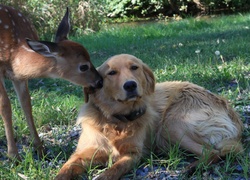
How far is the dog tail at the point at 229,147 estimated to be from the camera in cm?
432

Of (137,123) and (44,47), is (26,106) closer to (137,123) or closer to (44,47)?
(44,47)

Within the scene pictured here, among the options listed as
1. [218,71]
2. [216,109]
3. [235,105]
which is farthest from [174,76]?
[216,109]

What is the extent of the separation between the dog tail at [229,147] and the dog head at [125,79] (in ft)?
2.88

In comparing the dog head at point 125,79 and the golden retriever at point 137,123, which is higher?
the dog head at point 125,79

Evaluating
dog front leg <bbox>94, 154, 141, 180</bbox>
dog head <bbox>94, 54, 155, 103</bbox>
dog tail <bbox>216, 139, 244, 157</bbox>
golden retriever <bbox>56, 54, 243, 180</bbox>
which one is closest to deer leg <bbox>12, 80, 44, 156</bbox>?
golden retriever <bbox>56, 54, 243, 180</bbox>

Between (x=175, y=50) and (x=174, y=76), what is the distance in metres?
2.85

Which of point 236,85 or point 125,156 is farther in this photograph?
point 236,85

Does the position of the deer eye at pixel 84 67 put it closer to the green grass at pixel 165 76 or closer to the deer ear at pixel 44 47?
the deer ear at pixel 44 47

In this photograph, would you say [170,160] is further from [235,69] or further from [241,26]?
[241,26]

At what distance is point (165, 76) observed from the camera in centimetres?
720

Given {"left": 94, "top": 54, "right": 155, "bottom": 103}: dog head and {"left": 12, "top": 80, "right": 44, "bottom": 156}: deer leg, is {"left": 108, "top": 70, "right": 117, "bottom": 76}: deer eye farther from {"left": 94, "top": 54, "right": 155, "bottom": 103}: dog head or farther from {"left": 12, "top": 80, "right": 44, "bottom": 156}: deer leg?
{"left": 12, "top": 80, "right": 44, "bottom": 156}: deer leg

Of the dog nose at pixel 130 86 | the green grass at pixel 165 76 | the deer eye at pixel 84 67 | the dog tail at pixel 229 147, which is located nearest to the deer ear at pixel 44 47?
the deer eye at pixel 84 67

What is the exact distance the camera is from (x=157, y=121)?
191 inches

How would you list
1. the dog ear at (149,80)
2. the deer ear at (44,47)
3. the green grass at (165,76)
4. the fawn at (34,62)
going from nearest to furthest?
the green grass at (165,76) < the deer ear at (44,47) < the fawn at (34,62) < the dog ear at (149,80)
